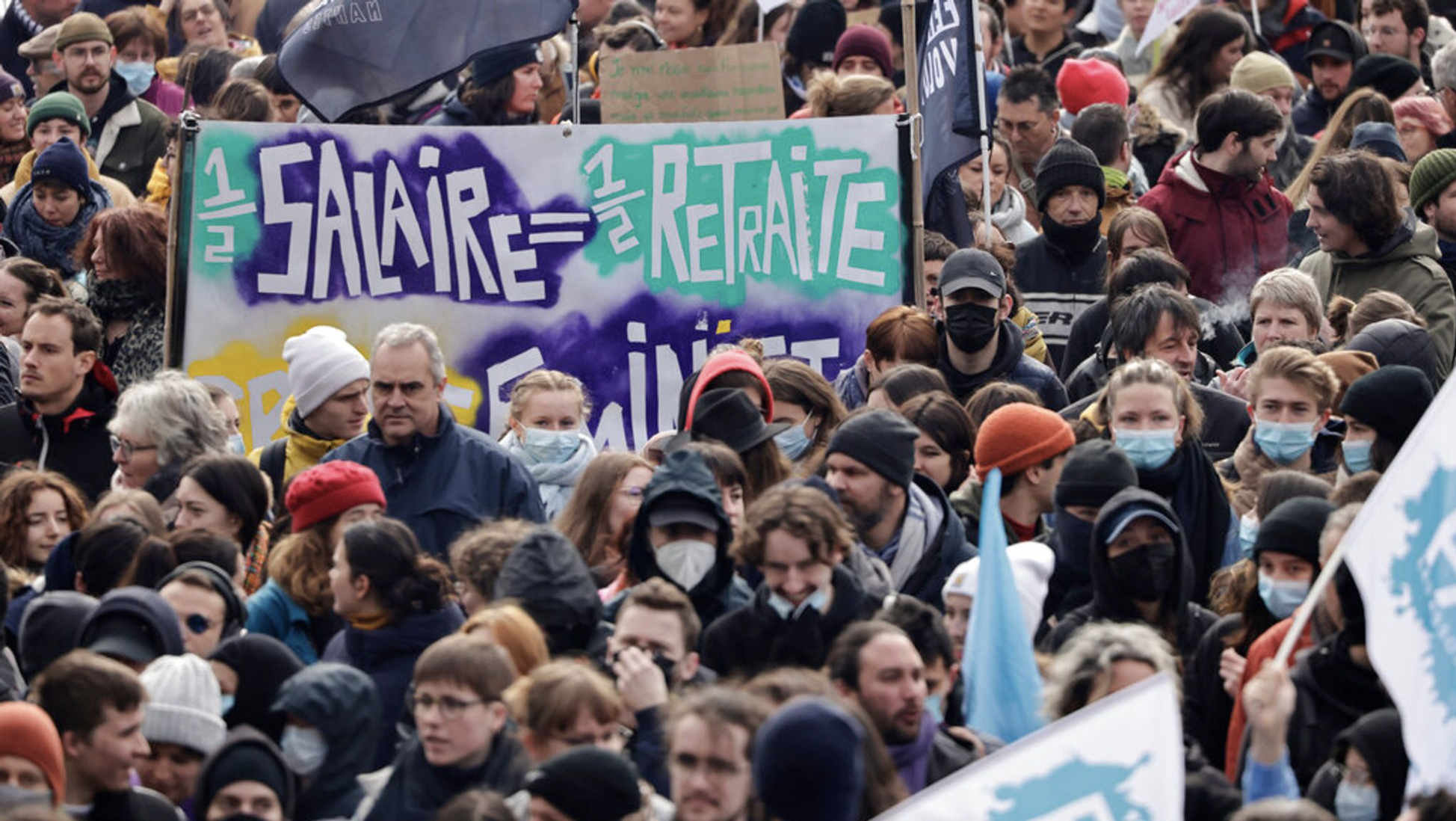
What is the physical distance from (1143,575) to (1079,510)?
1.69ft

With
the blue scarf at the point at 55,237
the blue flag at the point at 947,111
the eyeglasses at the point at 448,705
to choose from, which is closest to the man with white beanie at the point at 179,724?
the eyeglasses at the point at 448,705

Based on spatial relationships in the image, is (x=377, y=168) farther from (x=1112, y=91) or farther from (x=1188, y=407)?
(x=1112, y=91)

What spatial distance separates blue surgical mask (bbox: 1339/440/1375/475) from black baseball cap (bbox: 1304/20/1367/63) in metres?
5.53

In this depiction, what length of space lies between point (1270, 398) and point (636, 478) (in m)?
2.02

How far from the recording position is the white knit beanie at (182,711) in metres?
6.82

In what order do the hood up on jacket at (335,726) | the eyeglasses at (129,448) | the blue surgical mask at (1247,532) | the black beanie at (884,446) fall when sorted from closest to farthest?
the hood up on jacket at (335,726), the black beanie at (884,446), the blue surgical mask at (1247,532), the eyeglasses at (129,448)

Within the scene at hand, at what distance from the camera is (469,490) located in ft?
28.6

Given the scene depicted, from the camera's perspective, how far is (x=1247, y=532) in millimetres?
8297

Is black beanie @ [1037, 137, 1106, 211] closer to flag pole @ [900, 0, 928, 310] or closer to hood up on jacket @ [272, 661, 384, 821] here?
flag pole @ [900, 0, 928, 310]

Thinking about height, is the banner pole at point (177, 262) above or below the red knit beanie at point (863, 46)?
below

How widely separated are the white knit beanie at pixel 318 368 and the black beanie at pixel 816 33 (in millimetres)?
5340

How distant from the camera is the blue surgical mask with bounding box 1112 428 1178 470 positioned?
8.47m

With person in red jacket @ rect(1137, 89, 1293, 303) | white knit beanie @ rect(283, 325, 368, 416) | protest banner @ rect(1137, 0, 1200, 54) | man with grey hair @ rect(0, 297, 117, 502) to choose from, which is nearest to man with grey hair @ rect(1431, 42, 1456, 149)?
protest banner @ rect(1137, 0, 1200, 54)

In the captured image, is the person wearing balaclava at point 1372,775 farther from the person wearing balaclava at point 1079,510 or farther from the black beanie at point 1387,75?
the black beanie at point 1387,75
